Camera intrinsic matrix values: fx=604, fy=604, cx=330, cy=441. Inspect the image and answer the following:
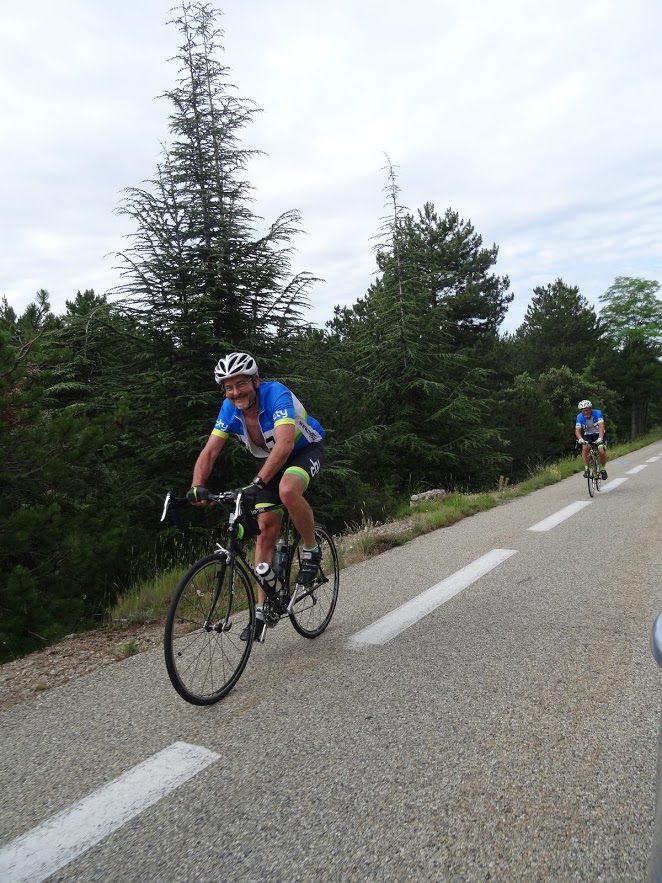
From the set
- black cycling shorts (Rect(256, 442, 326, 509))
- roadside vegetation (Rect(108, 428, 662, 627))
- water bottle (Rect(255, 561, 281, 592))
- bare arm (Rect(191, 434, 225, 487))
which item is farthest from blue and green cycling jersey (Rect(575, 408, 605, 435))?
bare arm (Rect(191, 434, 225, 487))

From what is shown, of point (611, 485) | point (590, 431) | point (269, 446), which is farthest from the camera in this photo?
point (611, 485)

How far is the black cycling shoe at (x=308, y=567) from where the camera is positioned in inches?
164

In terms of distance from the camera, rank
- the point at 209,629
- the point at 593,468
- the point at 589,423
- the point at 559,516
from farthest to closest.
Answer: the point at 589,423, the point at 593,468, the point at 559,516, the point at 209,629

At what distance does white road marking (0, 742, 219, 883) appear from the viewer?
2074 millimetres

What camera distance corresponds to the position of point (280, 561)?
4000 millimetres

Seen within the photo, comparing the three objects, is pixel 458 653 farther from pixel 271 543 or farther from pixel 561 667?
pixel 271 543

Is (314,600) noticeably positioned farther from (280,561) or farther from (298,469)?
(298,469)

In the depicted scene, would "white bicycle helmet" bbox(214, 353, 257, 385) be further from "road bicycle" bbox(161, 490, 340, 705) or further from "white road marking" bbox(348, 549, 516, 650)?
"white road marking" bbox(348, 549, 516, 650)

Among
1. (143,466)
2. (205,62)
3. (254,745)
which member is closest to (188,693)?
(254,745)

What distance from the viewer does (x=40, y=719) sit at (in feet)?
10.6

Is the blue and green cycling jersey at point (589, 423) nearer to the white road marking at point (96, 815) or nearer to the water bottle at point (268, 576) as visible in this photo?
the water bottle at point (268, 576)

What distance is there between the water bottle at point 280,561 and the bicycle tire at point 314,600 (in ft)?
0.24

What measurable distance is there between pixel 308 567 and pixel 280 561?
28 centimetres

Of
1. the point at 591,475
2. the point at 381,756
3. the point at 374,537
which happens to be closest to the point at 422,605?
the point at 381,756
